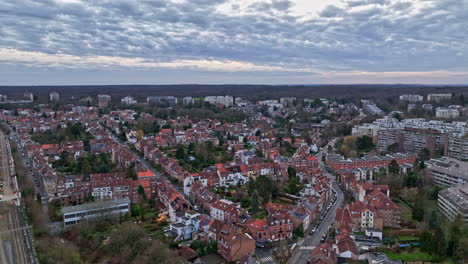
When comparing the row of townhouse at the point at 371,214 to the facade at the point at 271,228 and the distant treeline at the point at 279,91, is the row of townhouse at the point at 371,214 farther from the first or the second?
the distant treeline at the point at 279,91

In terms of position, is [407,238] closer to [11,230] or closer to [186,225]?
[186,225]

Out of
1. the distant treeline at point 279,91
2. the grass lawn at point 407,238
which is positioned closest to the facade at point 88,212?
the grass lawn at point 407,238

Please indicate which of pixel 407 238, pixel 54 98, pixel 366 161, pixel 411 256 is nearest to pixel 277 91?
pixel 54 98

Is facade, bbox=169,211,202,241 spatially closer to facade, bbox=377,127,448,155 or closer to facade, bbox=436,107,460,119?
facade, bbox=377,127,448,155

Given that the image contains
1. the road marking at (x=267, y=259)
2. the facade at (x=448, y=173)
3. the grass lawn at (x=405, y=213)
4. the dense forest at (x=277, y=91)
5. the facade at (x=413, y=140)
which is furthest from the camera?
the dense forest at (x=277, y=91)

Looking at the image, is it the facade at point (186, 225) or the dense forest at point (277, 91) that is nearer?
the facade at point (186, 225)

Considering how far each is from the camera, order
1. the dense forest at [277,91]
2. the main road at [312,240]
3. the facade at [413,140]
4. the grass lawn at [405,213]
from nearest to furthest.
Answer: the main road at [312,240] → the grass lawn at [405,213] → the facade at [413,140] → the dense forest at [277,91]

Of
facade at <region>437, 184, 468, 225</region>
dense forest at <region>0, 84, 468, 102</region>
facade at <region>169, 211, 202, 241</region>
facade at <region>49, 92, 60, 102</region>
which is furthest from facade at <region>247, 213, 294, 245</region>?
facade at <region>49, 92, 60, 102</region>

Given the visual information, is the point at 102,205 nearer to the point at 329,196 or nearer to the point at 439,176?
the point at 329,196
